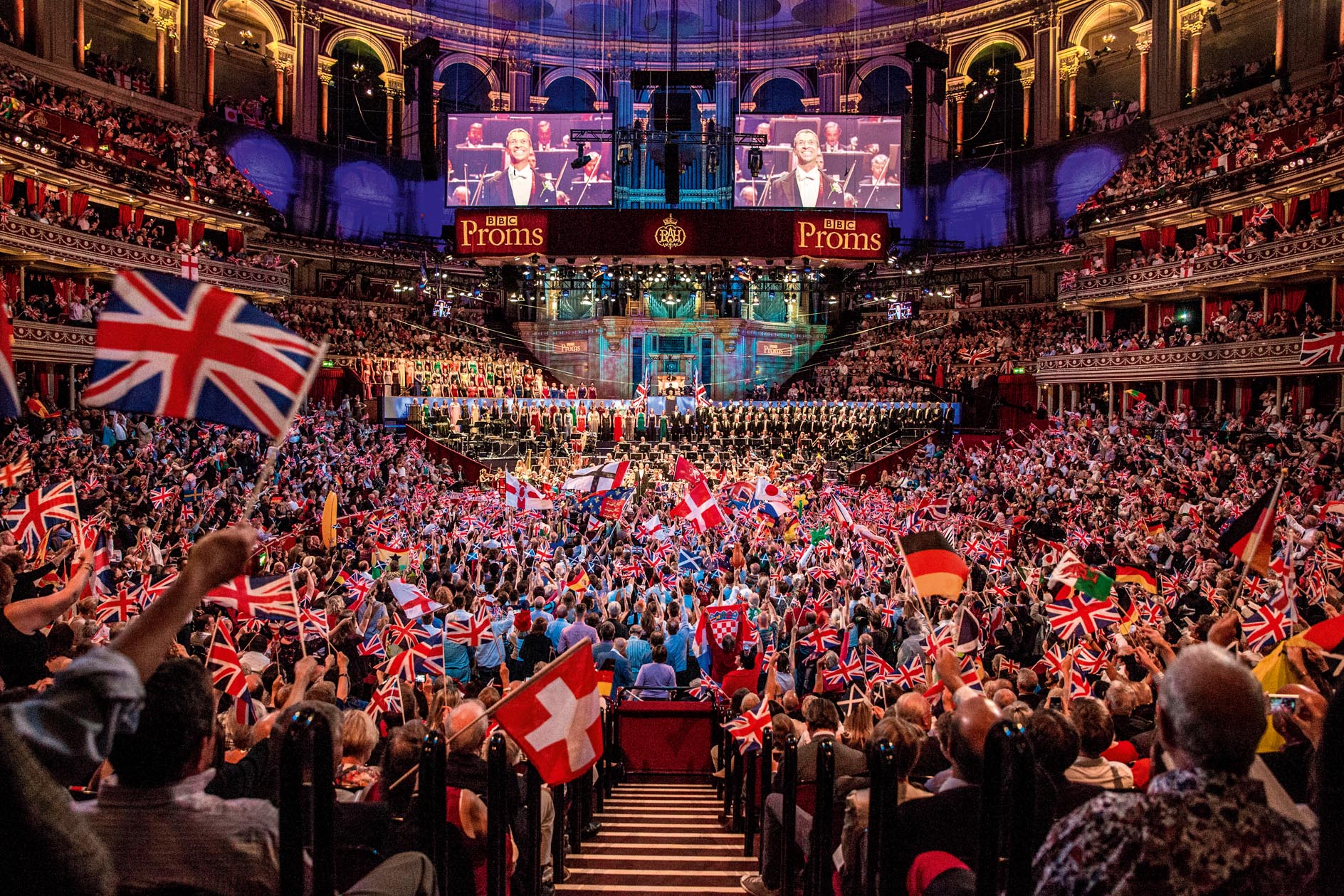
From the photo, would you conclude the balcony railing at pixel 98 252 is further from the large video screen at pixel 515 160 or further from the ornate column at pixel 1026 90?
the ornate column at pixel 1026 90

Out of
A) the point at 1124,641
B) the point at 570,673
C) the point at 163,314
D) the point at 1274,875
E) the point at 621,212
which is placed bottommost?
the point at 1124,641

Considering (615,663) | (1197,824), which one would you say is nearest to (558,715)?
(1197,824)

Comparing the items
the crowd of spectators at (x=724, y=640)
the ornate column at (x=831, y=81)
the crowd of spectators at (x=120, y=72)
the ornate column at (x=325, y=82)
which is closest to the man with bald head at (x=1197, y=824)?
the crowd of spectators at (x=724, y=640)

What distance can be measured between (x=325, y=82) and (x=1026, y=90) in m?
31.9

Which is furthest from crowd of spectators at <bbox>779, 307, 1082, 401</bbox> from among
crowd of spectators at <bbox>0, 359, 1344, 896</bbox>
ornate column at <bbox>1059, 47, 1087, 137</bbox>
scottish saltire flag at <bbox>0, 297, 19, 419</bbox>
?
scottish saltire flag at <bbox>0, 297, 19, 419</bbox>

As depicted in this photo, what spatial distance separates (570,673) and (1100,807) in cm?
286

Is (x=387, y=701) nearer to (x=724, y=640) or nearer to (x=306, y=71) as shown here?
(x=724, y=640)

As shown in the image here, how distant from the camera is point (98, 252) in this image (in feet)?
91.5

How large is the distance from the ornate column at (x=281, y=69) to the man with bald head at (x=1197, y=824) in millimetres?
47036

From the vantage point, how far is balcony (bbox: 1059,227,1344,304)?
24.0 m

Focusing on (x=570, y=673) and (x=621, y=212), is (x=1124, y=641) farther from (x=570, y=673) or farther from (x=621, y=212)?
(x=621, y=212)

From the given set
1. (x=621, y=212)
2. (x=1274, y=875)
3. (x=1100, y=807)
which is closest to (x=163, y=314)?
(x=1100, y=807)

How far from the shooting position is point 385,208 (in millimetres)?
46281

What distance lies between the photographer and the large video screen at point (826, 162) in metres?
35.1
